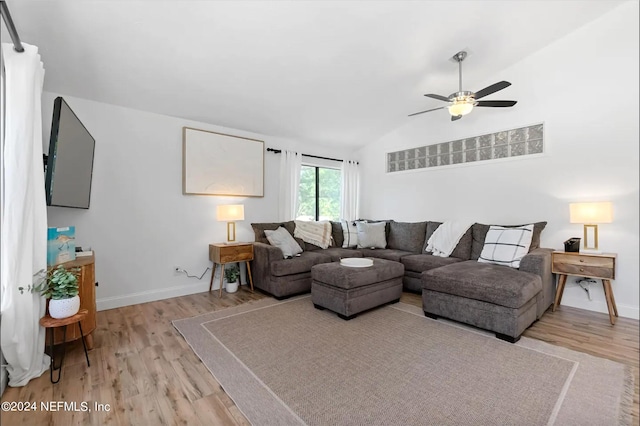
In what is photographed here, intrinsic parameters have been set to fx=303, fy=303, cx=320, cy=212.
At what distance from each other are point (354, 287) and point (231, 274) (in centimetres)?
172

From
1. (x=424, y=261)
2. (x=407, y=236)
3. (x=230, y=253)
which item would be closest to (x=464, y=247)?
(x=424, y=261)

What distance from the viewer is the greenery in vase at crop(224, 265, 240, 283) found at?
12.4 feet

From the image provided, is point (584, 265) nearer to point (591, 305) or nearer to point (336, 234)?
point (591, 305)

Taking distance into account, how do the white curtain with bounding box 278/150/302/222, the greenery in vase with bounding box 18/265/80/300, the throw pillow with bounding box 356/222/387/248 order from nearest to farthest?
the greenery in vase with bounding box 18/265/80/300 → the throw pillow with bounding box 356/222/387/248 → the white curtain with bounding box 278/150/302/222

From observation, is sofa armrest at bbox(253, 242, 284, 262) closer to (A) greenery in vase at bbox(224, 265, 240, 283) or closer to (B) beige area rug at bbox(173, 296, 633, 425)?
(A) greenery in vase at bbox(224, 265, 240, 283)

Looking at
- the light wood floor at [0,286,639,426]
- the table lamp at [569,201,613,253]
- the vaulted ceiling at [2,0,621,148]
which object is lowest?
the light wood floor at [0,286,639,426]

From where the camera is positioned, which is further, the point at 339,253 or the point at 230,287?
the point at 339,253

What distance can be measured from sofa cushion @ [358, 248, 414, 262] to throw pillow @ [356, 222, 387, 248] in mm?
115

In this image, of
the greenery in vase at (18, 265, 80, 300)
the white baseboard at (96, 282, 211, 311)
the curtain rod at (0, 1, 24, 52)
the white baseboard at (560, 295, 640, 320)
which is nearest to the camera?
the curtain rod at (0, 1, 24, 52)

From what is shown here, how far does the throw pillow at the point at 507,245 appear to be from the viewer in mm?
3037

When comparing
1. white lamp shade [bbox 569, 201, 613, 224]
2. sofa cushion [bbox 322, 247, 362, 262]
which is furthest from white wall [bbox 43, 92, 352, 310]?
white lamp shade [bbox 569, 201, 613, 224]

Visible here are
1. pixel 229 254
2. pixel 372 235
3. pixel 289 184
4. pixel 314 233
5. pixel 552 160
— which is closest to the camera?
pixel 552 160

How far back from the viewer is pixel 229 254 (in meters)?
3.66

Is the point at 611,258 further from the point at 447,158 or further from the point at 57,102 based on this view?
the point at 57,102
